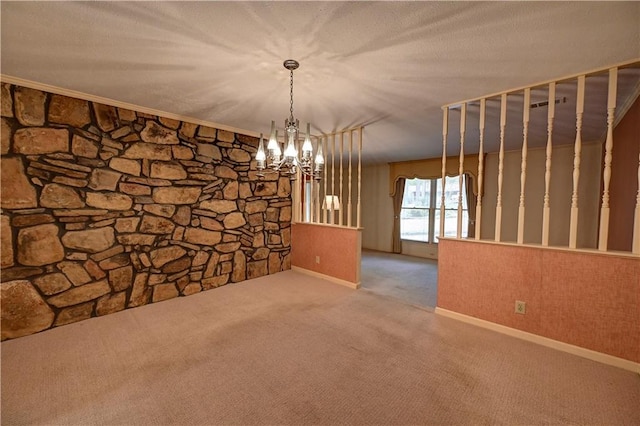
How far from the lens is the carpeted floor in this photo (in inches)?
145

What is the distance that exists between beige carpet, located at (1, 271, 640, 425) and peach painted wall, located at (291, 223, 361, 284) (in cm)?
114

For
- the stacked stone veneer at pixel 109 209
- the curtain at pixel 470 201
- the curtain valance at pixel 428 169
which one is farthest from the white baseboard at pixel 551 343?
the curtain valance at pixel 428 169

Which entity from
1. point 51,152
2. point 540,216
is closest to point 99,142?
point 51,152

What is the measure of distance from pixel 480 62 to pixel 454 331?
2.37 metres

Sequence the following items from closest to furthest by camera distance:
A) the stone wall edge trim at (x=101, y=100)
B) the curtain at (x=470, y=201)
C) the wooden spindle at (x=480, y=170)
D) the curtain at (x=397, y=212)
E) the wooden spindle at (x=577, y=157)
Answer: the wooden spindle at (x=577, y=157), the stone wall edge trim at (x=101, y=100), the wooden spindle at (x=480, y=170), the curtain at (x=470, y=201), the curtain at (x=397, y=212)

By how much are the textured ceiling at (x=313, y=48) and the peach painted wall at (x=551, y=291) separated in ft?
5.06

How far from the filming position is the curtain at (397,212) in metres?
6.81

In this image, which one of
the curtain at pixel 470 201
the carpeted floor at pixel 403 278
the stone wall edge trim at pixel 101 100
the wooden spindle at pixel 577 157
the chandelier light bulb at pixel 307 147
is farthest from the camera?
the curtain at pixel 470 201

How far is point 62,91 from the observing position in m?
2.61

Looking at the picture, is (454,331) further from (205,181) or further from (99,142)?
(99,142)

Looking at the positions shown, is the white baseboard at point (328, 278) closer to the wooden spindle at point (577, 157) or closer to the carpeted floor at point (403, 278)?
the carpeted floor at point (403, 278)

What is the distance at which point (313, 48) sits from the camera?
1.91 metres

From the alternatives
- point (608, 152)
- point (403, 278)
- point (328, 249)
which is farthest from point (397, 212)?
point (608, 152)

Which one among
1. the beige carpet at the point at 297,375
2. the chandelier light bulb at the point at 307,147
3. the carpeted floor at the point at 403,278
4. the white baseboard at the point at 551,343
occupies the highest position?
the chandelier light bulb at the point at 307,147
